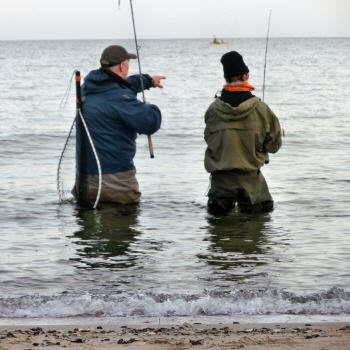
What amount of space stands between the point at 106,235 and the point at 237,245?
1261mm

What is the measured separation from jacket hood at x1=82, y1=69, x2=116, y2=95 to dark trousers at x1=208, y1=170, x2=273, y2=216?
1357 mm

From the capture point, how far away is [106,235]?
7.78m

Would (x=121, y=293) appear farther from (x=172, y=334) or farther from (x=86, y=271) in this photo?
(x=172, y=334)

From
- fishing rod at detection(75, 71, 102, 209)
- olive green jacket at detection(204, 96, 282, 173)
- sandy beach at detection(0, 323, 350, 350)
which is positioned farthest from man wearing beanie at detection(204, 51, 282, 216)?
sandy beach at detection(0, 323, 350, 350)

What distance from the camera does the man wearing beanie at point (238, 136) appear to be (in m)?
7.99

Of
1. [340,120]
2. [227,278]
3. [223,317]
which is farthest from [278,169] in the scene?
[340,120]

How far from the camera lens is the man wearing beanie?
799 centimetres

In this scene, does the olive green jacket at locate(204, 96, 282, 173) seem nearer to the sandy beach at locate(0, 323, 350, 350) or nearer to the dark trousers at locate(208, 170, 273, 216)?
the dark trousers at locate(208, 170, 273, 216)

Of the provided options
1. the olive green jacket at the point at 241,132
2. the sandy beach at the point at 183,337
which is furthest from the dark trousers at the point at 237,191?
the sandy beach at the point at 183,337

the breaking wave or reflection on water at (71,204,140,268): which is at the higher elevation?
the breaking wave

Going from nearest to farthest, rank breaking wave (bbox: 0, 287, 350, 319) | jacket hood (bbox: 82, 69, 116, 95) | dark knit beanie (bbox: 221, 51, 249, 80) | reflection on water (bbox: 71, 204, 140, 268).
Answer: breaking wave (bbox: 0, 287, 350, 319) → reflection on water (bbox: 71, 204, 140, 268) → dark knit beanie (bbox: 221, 51, 249, 80) → jacket hood (bbox: 82, 69, 116, 95)

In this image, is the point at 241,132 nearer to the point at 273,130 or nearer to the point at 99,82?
the point at 273,130

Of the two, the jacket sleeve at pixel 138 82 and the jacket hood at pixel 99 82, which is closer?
the jacket hood at pixel 99 82

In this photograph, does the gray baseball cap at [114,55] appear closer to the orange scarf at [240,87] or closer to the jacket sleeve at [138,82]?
the jacket sleeve at [138,82]
